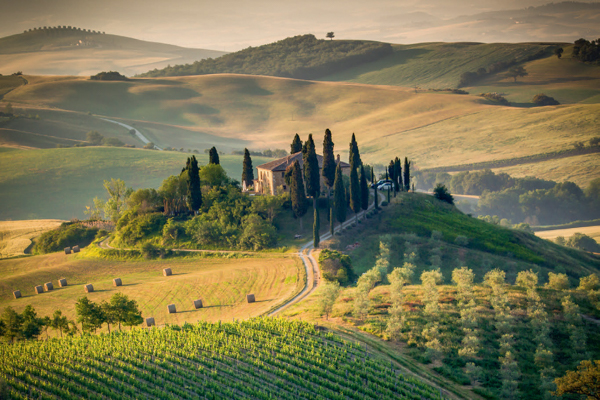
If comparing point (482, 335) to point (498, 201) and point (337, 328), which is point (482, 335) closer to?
Answer: point (337, 328)

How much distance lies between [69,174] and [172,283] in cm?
9269

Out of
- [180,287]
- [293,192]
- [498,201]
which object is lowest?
[498,201]

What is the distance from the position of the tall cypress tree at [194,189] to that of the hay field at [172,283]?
12035mm

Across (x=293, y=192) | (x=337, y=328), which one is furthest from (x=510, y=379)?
(x=293, y=192)

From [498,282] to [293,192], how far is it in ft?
107

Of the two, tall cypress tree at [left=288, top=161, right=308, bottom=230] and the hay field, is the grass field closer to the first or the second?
the hay field

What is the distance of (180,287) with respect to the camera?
52.0 meters

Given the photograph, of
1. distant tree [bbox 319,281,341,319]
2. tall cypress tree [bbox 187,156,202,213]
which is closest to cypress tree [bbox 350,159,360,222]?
tall cypress tree [bbox 187,156,202,213]

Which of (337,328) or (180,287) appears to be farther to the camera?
(180,287)

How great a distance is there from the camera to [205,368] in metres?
29.3

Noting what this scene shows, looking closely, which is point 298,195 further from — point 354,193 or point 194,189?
point 194,189

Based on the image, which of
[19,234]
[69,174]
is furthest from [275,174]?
[69,174]

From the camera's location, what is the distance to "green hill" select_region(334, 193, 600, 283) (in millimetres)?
61062

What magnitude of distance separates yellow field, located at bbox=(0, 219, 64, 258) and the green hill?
5659cm
